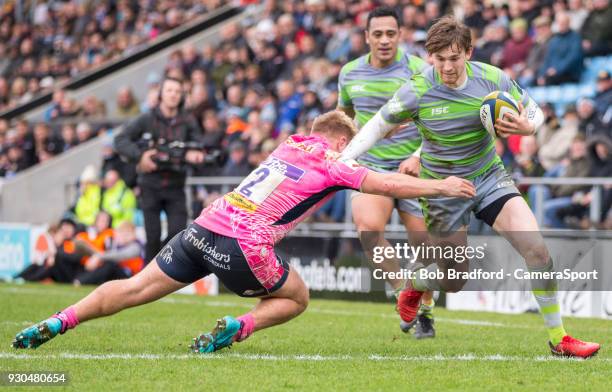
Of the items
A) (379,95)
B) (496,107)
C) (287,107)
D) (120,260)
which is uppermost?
(287,107)

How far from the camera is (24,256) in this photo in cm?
1952

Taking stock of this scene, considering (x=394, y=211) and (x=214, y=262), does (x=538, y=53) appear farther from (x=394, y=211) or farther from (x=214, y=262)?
(x=214, y=262)

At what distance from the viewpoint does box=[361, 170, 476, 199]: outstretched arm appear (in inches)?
286

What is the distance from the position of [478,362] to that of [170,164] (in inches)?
252

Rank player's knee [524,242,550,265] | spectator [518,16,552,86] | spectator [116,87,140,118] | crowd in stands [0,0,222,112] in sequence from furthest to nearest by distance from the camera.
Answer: crowd in stands [0,0,222,112]
spectator [116,87,140,118]
spectator [518,16,552,86]
player's knee [524,242,550,265]

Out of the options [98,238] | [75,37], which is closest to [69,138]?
[98,238]

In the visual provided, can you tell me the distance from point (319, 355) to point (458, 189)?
68.9 inches

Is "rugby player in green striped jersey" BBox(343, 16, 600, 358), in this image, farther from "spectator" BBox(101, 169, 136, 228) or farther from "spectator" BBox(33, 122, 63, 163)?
"spectator" BBox(33, 122, 63, 163)

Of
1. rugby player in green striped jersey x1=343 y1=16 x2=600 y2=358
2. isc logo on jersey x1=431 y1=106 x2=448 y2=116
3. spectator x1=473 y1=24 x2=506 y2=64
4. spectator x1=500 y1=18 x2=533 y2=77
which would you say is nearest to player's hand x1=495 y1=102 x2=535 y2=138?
rugby player in green striped jersey x1=343 y1=16 x2=600 y2=358

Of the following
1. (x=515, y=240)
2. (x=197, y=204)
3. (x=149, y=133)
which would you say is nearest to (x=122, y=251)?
(x=197, y=204)

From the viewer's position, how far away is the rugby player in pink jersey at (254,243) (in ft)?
25.4

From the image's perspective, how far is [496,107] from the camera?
26.0 ft

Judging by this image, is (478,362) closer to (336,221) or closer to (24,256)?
(336,221)

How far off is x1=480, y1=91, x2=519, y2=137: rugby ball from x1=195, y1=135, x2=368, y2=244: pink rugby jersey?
1.06 m
